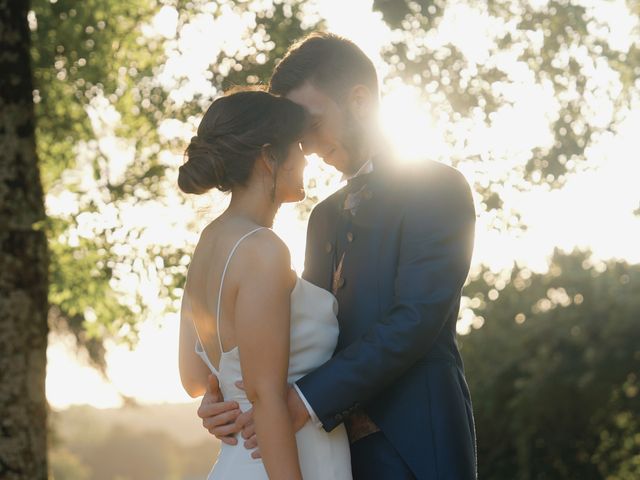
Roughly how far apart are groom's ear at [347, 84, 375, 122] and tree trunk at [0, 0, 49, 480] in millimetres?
4490

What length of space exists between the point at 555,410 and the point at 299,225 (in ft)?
53.6

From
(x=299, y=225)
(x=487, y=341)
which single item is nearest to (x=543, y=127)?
(x=299, y=225)

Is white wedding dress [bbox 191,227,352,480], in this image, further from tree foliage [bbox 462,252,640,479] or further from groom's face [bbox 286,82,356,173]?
tree foliage [bbox 462,252,640,479]

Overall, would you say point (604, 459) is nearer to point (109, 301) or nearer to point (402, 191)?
point (109, 301)

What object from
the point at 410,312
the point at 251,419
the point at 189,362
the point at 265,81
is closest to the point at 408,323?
the point at 410,312

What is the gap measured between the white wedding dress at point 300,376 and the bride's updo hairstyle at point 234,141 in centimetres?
42

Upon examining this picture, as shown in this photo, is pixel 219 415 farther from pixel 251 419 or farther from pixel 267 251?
pixel 267 251

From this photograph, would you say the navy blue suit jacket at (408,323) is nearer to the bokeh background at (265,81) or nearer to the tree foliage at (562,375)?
the bokeh background at (265,81)

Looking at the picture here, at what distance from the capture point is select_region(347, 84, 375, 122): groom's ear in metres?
3.98

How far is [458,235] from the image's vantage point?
3.57 metres

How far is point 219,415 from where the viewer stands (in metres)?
3.59

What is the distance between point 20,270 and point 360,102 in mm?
4617

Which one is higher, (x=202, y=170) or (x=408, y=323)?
(x=202, y=170)

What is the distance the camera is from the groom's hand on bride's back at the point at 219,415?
3539mm
